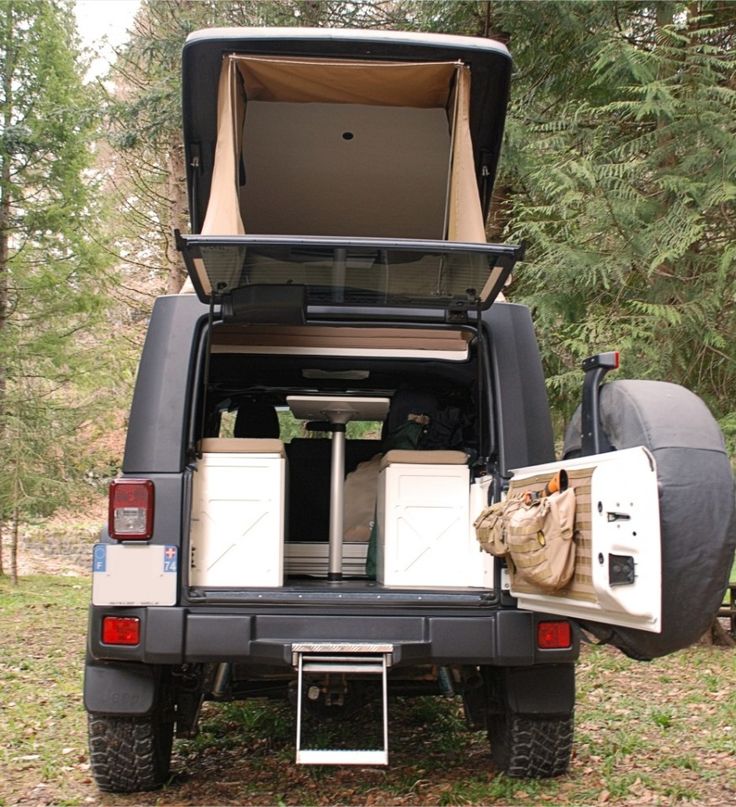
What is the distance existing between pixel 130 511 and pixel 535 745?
194 centimetres

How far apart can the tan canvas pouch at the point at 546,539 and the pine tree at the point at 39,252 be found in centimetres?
1049

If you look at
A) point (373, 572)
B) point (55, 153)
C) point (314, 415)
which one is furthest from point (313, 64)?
point (55, 153)

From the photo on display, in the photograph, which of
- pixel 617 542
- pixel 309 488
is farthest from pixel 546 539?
pixel 309 488

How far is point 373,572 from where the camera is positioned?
4.73 metres

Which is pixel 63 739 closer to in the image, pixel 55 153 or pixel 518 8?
pixel 518 8

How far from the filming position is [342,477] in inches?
177

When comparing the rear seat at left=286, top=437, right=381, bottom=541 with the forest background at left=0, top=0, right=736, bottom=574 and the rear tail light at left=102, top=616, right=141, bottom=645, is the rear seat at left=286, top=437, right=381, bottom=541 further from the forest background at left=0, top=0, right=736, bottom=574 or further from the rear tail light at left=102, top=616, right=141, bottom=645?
the forest background at left=0, top=0, right=736, bottom=574

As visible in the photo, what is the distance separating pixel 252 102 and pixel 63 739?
3580mm

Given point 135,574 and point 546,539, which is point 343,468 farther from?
point 546,539

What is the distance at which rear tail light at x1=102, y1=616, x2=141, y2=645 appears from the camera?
3584 millimetres

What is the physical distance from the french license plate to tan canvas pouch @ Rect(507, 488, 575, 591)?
1329mm

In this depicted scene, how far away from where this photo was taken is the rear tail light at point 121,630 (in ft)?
11.8

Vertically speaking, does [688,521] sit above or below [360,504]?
above

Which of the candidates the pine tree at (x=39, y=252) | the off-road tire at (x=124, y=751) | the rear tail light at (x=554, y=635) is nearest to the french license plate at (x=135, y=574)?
the off-road tire at (x=124, y=751)
